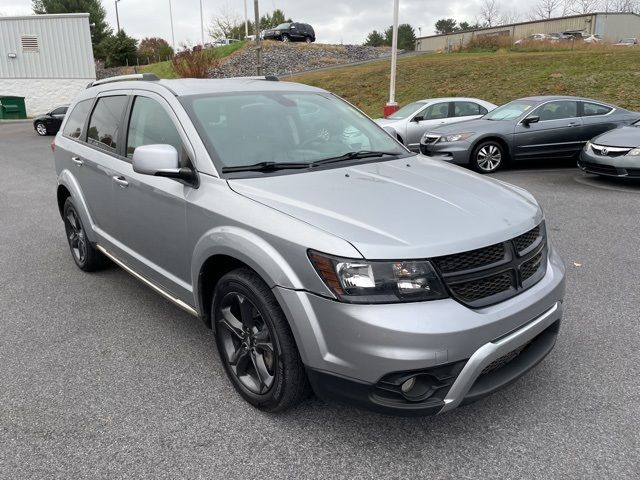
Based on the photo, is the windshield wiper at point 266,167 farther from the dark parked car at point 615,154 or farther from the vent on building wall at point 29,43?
the vent on building wall at point 29,43

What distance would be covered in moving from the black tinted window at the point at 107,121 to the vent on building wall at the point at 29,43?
1308 inches

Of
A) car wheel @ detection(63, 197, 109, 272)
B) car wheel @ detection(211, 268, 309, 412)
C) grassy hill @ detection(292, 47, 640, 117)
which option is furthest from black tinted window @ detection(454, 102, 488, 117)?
car wheel @ detection(211, 268, 309, 412)

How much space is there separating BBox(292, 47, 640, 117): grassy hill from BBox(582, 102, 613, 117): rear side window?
21.0 ft

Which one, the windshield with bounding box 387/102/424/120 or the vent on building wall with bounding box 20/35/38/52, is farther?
the vent on building wall with bounding box 20/35/38/52

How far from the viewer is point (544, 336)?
273 cm

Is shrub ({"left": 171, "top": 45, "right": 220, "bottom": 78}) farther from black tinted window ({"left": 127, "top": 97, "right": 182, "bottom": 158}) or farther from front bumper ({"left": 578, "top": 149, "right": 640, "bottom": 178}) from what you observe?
black tinted window ({"left": 127, "top": 97, "right": 182, "bottom": 158})

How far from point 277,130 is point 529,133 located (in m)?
8.00

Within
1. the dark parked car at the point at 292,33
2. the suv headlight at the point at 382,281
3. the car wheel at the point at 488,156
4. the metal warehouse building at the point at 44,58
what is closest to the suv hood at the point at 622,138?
the car wheel at the point at 488,156

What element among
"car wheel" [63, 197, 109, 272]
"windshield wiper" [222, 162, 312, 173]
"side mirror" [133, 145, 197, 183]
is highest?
"side mirror" [133, 145, 197, 183]

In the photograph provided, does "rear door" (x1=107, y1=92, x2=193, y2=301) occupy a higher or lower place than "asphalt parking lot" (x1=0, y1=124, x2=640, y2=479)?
higher

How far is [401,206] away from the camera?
257 cm

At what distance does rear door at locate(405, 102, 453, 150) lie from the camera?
1221cm

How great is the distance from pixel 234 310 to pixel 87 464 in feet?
3.29

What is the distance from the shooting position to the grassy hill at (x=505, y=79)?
17.6m
